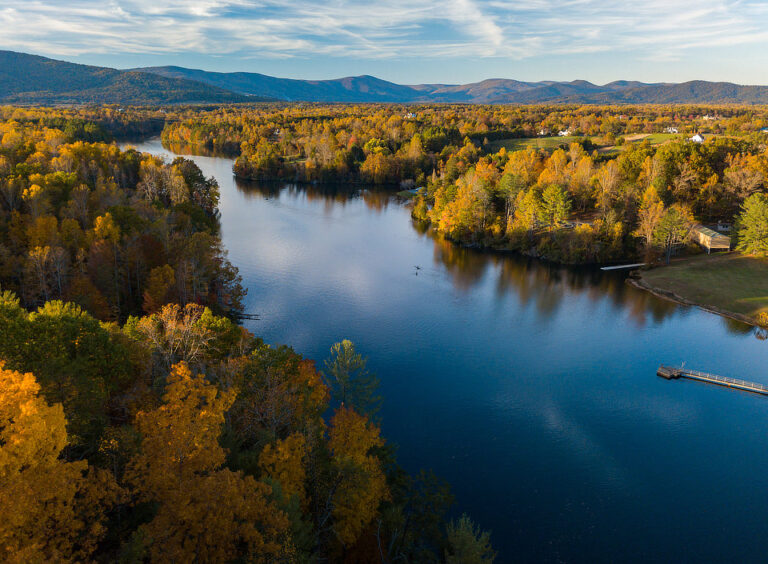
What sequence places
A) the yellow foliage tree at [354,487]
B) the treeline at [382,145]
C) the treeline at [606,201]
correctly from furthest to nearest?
the treeline at [382,145], the treeline at [606,201], the yellow foliage tree at [354,487]

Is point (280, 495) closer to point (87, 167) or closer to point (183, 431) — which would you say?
point (183, 431)

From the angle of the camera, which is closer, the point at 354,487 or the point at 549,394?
the point at 354,487

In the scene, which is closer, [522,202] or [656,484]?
[656,484]

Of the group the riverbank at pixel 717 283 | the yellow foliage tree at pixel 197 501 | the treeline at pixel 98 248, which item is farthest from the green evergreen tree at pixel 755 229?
the yellow foliage tree at pixel 197 501

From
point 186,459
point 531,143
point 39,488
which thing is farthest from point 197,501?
point 531,143

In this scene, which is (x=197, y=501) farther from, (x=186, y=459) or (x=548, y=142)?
(x=548, y=142)

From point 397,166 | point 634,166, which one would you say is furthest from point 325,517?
point 397,166

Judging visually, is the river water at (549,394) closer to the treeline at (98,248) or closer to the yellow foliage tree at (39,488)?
the treeline at (98,248)
